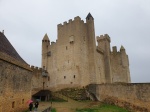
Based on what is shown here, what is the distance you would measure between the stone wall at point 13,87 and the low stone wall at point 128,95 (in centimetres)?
1065

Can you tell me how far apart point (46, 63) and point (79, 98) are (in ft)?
42.5

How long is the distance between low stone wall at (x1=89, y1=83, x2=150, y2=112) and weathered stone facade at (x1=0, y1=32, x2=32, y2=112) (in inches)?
419

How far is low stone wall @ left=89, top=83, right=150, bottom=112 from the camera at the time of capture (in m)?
19.7

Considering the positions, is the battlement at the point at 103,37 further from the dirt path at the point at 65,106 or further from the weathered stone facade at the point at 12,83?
the weathered stone facade at the point at 12,83

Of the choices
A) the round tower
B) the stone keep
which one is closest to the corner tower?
the stone keep

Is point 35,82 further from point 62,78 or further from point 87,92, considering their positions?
point 87,92

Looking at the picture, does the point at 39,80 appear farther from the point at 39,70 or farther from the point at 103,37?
the point at 103,37

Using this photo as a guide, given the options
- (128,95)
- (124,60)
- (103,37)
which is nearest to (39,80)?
(103,37)

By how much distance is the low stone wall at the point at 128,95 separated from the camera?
777 inches

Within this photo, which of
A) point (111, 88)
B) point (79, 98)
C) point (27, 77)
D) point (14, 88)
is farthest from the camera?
point (79, 98)

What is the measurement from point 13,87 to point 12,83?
427 millimetres

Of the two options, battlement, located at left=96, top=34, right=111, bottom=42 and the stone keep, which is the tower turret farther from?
the stone keep

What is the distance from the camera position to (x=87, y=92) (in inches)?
1078

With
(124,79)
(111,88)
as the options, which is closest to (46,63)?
(111,88)
